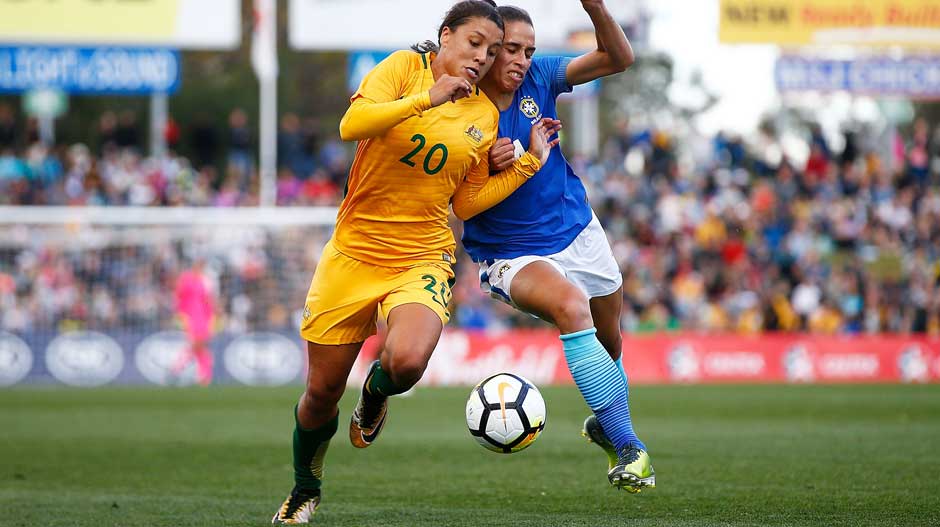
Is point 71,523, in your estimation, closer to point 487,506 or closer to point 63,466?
point 487,506

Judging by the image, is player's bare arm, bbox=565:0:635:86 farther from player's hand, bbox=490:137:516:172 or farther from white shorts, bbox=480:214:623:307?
white shorts, bbox=480:214:623:307

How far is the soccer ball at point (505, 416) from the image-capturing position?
650 cm

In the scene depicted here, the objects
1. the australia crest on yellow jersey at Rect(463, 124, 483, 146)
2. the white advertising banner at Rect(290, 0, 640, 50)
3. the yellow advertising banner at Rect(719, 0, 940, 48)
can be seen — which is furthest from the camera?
the yellow advertising banner at Rect(719, 0, 940, 48)

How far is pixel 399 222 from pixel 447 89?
2.87ft

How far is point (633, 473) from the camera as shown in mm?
6141

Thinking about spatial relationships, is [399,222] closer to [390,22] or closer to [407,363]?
[407,363]

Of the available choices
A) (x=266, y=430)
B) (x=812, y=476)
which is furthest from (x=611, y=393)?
(x=266, y=430)

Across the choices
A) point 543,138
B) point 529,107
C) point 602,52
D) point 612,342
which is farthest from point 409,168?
point 612,342

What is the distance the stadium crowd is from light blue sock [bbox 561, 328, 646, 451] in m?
14.9

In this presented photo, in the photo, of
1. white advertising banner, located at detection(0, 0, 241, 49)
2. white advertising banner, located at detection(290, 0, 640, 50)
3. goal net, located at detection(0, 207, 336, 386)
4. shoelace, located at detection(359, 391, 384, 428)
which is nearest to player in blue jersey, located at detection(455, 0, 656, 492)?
shoelace, located at detection(359, 391, 384, 428)

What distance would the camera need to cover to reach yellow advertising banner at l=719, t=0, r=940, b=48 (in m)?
24.1

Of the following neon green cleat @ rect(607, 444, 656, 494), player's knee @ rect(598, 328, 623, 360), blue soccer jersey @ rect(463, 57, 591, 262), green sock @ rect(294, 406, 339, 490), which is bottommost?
green sock @ rect(294, 406, 339, 490)

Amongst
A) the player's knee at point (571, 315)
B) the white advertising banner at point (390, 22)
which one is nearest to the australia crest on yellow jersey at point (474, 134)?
the player's knee at point (571, 315)

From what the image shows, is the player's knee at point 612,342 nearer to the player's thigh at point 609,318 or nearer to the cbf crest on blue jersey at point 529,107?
the player's thigh at point 609,318
